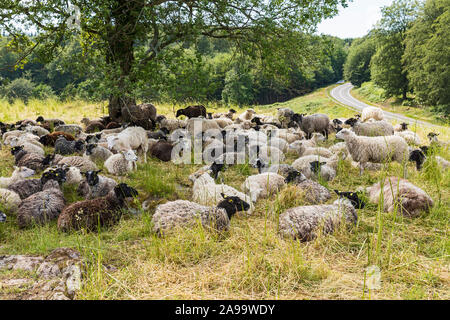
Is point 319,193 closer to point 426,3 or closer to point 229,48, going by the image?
point 229,48

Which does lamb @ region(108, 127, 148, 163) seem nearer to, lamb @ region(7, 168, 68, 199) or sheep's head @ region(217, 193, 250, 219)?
lamb @ region(7, 168, 68, 199)

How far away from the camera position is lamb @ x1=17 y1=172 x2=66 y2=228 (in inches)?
182

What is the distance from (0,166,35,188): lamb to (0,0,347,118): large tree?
297 centimetres

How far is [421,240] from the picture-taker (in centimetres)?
390

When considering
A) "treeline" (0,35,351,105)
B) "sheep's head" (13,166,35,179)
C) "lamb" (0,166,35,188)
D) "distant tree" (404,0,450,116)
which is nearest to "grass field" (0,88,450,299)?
"lamb" (0,166,35,188)

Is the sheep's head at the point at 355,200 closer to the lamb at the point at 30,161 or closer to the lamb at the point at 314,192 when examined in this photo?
the lamb at the point at 314,192

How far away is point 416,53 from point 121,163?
47519mm

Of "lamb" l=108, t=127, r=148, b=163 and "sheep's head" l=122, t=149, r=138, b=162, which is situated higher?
"lamb" l=108, t=127, r=148, b=163

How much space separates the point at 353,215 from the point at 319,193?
1164mm

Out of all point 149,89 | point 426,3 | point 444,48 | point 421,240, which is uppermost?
point 426,3

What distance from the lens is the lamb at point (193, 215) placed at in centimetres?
417

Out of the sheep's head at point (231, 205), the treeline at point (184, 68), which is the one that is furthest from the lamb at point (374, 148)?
the sheep's head at point (231, 205)
